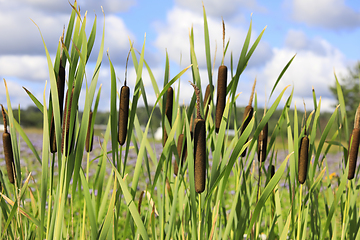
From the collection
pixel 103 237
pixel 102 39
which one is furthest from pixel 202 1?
pixel 103 237

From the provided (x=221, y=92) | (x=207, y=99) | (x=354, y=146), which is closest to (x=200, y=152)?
(x=221, y=92)

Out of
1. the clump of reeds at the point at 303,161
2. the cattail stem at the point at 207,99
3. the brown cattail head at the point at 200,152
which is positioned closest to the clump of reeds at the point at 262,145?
the clump of reeds at the point at 303,161

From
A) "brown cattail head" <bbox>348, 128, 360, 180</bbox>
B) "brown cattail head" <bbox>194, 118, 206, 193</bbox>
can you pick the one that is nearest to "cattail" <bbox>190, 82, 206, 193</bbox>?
"brown cattail head" <bbox>194, 118, 206, 193</bbox>

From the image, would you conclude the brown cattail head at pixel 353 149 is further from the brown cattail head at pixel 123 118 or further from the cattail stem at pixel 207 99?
the brown cattail head at pixel 123 118

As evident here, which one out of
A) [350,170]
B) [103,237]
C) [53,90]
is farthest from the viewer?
[350,170]

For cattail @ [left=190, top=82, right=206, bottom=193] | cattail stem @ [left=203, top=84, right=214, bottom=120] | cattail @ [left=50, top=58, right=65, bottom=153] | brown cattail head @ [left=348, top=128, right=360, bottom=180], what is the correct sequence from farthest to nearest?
brown cattail head @ [left=348, top=128, right=360, bottom=180], cattail stem @ [left=203, top=84, right=214, bottom=120], cattail @ [left=50, top=58, right=65, bottom=153], cattail @ [left=190, top=82, right=206, bottom=193]

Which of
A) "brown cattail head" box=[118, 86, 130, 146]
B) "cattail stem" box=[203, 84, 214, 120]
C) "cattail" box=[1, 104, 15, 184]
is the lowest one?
"cattail" box=[1, 104, 15, 184]

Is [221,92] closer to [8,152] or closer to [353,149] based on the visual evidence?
[353,149]

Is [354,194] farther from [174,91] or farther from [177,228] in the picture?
[174,91]

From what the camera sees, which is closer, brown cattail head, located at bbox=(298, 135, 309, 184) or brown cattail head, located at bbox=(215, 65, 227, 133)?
brown cattail head, located at bbox=(215, 65, 227, 133)

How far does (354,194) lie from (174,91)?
3.44 feet

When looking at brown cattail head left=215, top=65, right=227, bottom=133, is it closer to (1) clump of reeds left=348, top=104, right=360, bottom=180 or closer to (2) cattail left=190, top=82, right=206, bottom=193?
(2) cattail left=190, top=82, right=206, bottom=193

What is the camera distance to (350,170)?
1.37m

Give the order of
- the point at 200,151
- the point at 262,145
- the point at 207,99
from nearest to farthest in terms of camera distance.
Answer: the point at 200,151, the point at 207,99, the point at 262,145
